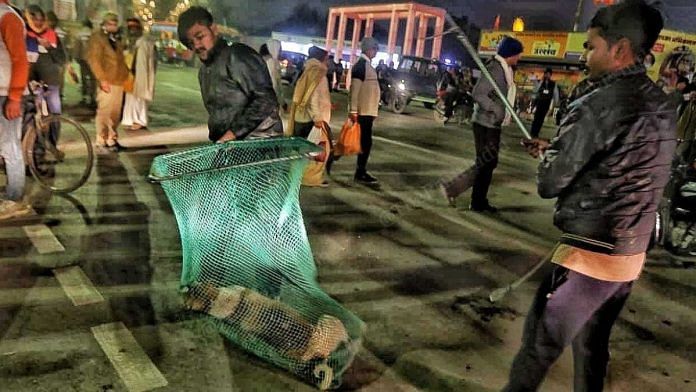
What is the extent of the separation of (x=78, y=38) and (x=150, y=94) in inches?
175

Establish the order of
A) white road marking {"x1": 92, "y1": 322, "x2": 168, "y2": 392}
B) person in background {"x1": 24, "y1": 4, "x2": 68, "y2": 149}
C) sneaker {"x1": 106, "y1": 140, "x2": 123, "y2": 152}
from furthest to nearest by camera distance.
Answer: sneaker {"x1": 106, "y1": 140, "x2": 123, "y2": 152}
person in background {"x1": 24, "y1": 4, "x2": 68, "y2": 149}
white road marking {"x1": 92, "y1": 322, "x2": 168, "y2": 392}

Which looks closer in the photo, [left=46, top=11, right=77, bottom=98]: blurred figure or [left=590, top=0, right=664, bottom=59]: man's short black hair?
[left=590, top=0, right=664, bottom=59]: man's short black hair

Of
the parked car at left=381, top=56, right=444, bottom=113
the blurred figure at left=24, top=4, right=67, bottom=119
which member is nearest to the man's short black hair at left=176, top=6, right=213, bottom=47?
the blurred figure at left=24, top=4, right=67, bottom=119

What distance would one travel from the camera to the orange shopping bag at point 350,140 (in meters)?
7.13

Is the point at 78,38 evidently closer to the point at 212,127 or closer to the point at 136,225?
the point at 136,225

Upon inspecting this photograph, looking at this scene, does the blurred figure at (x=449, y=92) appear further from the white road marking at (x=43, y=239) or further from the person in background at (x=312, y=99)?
the white road marking at (x=43, y=239)

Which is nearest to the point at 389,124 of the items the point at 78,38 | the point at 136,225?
the point at 78,38

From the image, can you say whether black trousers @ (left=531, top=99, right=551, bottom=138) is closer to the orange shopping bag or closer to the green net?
the orange shopping bag

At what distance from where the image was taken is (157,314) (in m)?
3.64

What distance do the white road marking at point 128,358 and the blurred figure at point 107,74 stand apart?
5.31 m

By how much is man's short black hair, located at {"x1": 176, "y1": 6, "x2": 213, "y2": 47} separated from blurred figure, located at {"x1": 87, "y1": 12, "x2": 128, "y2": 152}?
4.85m

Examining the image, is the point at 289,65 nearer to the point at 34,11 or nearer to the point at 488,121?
the point at 34,11

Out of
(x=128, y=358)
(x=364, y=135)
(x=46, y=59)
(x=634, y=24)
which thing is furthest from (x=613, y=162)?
(x=46, y=59)

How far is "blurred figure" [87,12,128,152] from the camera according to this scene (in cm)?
794
